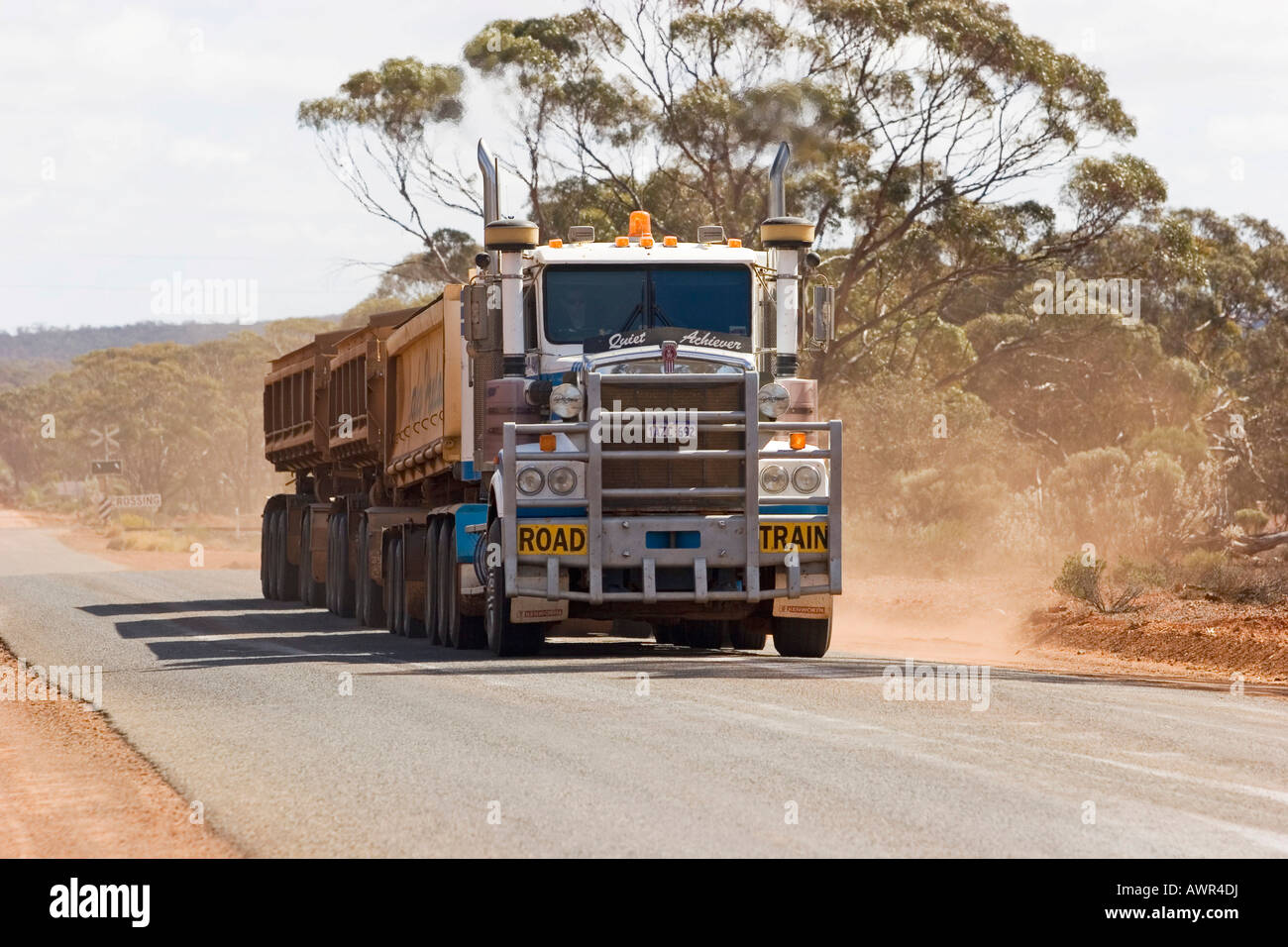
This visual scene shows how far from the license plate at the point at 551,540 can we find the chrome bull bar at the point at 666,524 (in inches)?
1.8

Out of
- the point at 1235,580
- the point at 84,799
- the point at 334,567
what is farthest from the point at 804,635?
the point at 334,567

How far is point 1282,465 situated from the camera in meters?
35.8

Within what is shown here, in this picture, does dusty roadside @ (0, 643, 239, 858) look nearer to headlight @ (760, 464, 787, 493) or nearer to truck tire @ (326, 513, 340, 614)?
headlight @ (760, 464, 787, 493)

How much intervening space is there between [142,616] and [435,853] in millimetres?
17470

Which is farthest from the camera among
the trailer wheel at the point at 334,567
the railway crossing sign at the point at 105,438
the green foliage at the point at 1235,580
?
the railway crossing sign at the point at 105,438

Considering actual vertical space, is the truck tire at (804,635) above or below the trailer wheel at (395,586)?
below

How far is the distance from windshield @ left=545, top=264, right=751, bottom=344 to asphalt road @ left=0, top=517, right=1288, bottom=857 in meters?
2.87

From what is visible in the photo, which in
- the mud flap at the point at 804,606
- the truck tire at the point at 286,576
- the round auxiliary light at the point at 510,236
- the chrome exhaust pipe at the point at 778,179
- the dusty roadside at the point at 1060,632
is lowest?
the dusty roadside at the point at 1060,632

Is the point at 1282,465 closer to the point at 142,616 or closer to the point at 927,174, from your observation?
the point at 927,174

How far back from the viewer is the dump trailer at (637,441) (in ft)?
49.8

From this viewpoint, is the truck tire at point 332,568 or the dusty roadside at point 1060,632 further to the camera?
the truck tire at point 332,568

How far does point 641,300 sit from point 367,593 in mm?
8174

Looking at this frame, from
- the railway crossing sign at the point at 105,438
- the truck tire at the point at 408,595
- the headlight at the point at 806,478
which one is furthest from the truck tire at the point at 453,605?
the railway crossing sign at the point at 105,438

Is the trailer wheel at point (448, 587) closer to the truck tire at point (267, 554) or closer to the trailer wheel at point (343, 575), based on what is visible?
the trailer wheel at point (343, 575)
